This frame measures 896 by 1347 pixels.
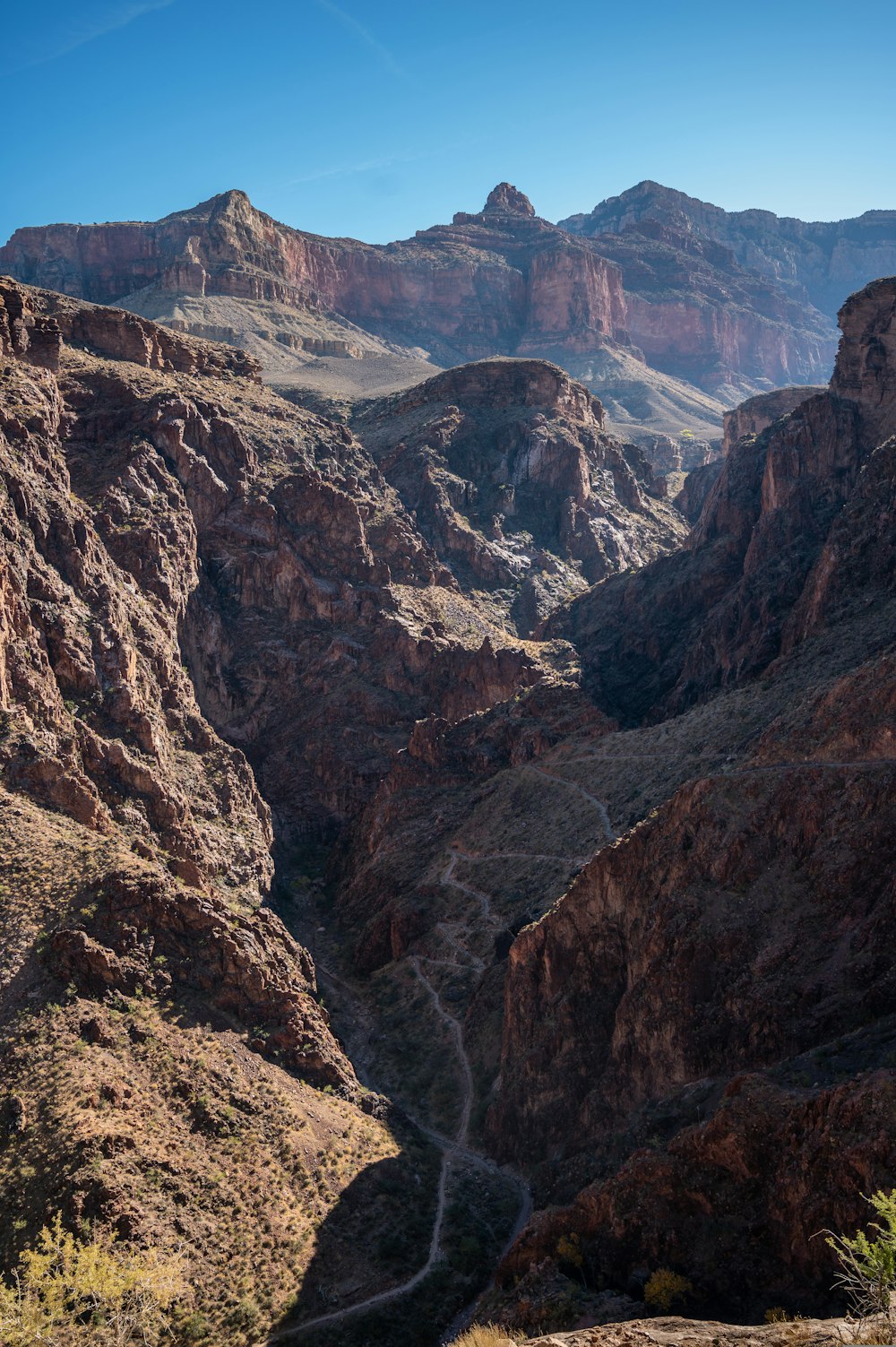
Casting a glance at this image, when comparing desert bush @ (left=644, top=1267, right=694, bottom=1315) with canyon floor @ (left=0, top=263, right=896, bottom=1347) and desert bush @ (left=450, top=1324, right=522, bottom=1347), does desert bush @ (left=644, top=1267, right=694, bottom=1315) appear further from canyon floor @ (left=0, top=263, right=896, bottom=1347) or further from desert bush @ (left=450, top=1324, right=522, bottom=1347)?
desert bush @ (left=450, top=1324, right=522, bottom=1347)

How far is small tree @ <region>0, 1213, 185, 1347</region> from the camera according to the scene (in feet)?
149

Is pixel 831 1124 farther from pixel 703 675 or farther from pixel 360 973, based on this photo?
pixel 703 675

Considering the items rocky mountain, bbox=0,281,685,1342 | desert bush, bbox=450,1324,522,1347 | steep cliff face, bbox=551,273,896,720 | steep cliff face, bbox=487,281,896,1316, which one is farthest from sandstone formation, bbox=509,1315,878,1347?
steep cliff face, bbox=551,273,896,720

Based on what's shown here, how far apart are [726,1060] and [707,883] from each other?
31.0 feet

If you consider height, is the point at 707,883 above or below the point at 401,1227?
above

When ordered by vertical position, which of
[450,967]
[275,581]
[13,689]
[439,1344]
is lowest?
[439,1344]

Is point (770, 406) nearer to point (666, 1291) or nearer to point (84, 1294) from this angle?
point (666, 1291)

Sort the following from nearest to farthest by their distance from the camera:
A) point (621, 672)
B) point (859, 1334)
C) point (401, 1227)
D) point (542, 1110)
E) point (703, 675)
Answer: point (859, 1334), point (401, 1227), point (542, 1110), point (703, 675), point (621, 672)

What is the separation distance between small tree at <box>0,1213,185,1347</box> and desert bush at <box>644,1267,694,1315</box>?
19.2 meters

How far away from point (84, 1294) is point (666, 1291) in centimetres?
2147

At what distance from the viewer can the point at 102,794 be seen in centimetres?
8019

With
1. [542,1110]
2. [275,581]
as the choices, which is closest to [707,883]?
[542,1110]

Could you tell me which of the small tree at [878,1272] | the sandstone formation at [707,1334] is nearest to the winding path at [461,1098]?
the sandstone formation at [707,1334]

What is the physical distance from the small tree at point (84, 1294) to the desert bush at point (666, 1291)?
19172mm
